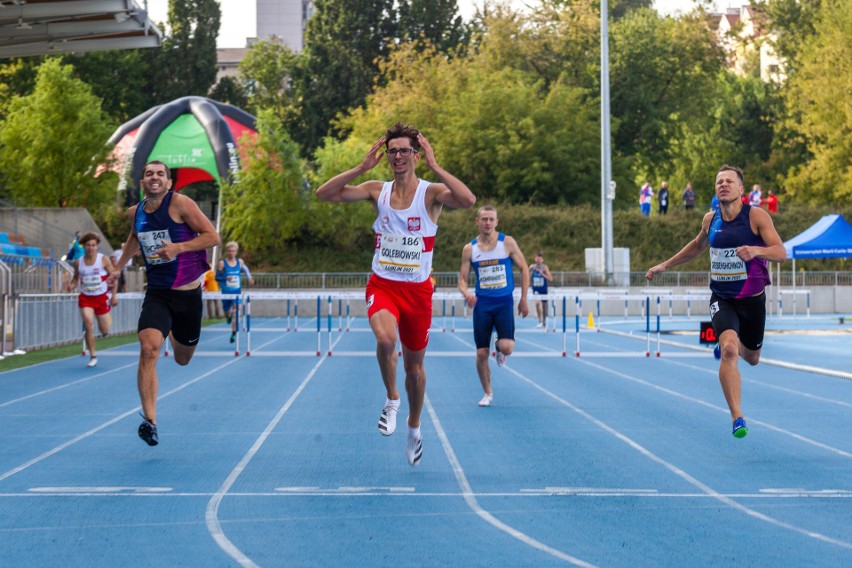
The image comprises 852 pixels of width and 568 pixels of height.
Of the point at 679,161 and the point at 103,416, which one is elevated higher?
the point at 679,161

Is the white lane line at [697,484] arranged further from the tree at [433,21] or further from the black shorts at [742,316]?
the tree at [433,21]

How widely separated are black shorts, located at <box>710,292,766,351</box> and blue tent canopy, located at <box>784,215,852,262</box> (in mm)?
24851

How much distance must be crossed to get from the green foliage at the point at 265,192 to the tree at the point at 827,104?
24870mm

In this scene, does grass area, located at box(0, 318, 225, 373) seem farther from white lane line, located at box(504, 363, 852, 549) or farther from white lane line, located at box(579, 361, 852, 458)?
white lane line, located at box(504, 363, 852, 549)

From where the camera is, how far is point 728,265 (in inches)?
344

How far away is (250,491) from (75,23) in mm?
16771

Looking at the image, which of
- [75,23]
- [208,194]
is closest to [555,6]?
[208,194]

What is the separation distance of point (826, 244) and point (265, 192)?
23251 mm

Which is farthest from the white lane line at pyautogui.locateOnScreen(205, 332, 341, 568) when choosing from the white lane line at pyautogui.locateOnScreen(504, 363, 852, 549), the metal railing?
the metal railing

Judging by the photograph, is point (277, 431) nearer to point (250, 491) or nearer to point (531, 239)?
point (250, 491)

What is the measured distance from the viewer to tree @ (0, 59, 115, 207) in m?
42.3

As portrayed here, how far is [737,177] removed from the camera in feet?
28.4

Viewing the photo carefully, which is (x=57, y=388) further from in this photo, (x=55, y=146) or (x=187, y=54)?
(x=187, y=54)

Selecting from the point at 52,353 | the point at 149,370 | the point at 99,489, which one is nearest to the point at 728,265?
the point at 149,370
